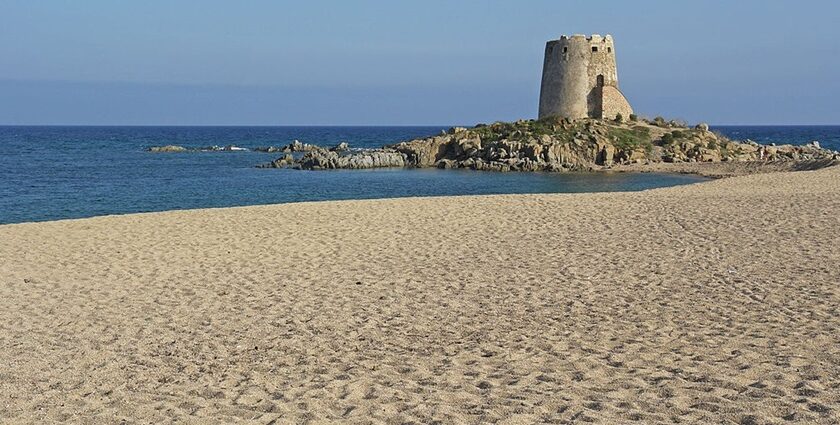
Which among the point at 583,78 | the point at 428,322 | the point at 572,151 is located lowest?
the point at 428,322

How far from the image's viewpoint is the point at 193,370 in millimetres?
7754

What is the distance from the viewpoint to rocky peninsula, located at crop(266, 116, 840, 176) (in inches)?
1804

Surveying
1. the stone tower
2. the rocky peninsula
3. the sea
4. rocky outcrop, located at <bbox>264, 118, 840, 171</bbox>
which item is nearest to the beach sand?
the sea

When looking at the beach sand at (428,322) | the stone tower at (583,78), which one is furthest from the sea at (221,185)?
the beach sand at (428,322)

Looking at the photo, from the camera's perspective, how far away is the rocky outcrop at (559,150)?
46.7m

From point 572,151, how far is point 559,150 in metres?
1.07

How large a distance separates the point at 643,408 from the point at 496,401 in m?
1.10

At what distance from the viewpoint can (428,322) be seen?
932 cm

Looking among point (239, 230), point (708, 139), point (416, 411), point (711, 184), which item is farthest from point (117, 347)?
point (708, 139)

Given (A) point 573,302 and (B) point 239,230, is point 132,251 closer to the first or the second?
(B) point 239,230

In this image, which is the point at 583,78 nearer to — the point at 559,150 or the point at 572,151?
the point at 572,151

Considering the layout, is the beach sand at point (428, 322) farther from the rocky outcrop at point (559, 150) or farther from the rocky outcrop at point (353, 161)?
the rocky outcrop at point (353, 161)

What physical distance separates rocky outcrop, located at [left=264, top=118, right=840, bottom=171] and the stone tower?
225 centimetres

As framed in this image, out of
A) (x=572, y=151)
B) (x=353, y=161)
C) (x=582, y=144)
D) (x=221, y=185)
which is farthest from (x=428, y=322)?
(x=353, y=161)
